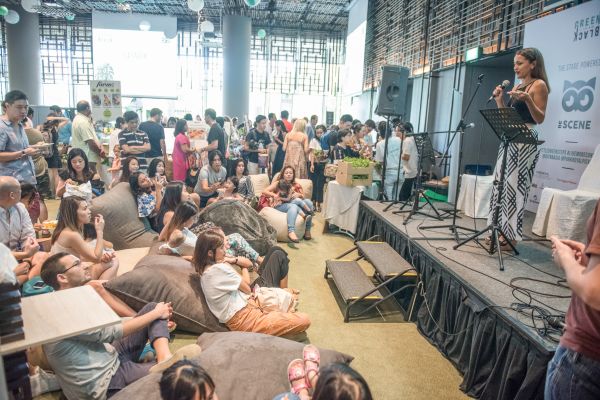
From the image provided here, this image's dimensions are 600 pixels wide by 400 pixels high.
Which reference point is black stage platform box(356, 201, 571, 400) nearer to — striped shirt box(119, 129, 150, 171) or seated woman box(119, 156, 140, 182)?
→ seated woman box(119, 156, 140, 182)

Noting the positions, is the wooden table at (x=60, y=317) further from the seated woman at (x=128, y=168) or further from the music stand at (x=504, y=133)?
the seated woman at (x=128, y=168)

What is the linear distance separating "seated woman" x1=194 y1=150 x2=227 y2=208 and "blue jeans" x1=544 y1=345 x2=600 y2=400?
484 centimetres

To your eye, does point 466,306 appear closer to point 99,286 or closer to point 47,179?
point 99,286

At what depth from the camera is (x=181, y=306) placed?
10.2 ft

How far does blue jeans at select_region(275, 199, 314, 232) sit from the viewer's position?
575 cm

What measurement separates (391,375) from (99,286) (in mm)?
2044

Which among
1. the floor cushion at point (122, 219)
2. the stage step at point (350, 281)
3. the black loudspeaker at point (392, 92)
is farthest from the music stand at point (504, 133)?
the floor cushion at point (122, 219)

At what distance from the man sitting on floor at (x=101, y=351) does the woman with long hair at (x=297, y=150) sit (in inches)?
183

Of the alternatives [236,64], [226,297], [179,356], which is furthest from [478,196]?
[236,64]

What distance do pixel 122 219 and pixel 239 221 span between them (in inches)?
46.0

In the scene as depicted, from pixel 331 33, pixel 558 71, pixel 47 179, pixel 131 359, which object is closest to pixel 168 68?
pixel 47 179

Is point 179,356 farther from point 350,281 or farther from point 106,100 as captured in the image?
point 106,100

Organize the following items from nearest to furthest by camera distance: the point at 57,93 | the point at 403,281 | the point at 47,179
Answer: the point at 403,281, the point at 47,179, the point at 57,93

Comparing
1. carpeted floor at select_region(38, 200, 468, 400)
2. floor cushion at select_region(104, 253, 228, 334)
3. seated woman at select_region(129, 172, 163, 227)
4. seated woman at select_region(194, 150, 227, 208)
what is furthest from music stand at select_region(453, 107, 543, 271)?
seated woman at select_region(194, 150, 227, 208)
